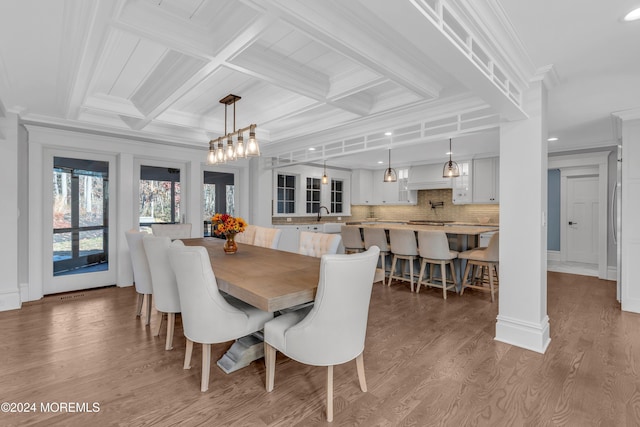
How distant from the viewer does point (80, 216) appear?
452 cm

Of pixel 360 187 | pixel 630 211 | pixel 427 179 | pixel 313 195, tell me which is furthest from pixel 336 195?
pixel 630 211

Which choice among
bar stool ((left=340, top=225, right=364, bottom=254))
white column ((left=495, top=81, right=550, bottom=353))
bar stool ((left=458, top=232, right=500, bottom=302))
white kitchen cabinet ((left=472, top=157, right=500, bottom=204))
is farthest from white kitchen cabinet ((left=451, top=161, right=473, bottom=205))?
white column ((left=495, top=81, right=550, bottom=353))

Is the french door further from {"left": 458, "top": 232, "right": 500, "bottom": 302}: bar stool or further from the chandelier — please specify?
{"left": 458, "top": 232, "right": 500, "bottom": 302}: bar stool

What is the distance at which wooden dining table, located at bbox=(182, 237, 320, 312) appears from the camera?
1.75m

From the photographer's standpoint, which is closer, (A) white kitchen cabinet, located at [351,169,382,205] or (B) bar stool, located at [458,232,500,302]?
(B) bar stool, located at [458,232,500,302]

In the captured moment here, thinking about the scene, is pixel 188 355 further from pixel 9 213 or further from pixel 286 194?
pixel 286 194

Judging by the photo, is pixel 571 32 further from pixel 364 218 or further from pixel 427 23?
pixel 364 218

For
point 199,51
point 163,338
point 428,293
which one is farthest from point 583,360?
point 199,51

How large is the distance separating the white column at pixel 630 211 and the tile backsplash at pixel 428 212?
2.81 metres

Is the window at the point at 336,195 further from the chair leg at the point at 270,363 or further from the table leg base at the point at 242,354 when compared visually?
the chair leg at the point at 270,363

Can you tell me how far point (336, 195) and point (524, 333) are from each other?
5764 millimetres

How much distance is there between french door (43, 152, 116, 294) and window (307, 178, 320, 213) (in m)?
3.92

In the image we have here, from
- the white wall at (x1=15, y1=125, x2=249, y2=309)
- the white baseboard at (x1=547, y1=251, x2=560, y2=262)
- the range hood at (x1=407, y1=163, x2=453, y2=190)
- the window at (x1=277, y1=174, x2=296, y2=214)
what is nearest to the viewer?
the white wall at (x1=15, y1=125, x2=249, y2=309)

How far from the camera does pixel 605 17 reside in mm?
Answer: 1865
